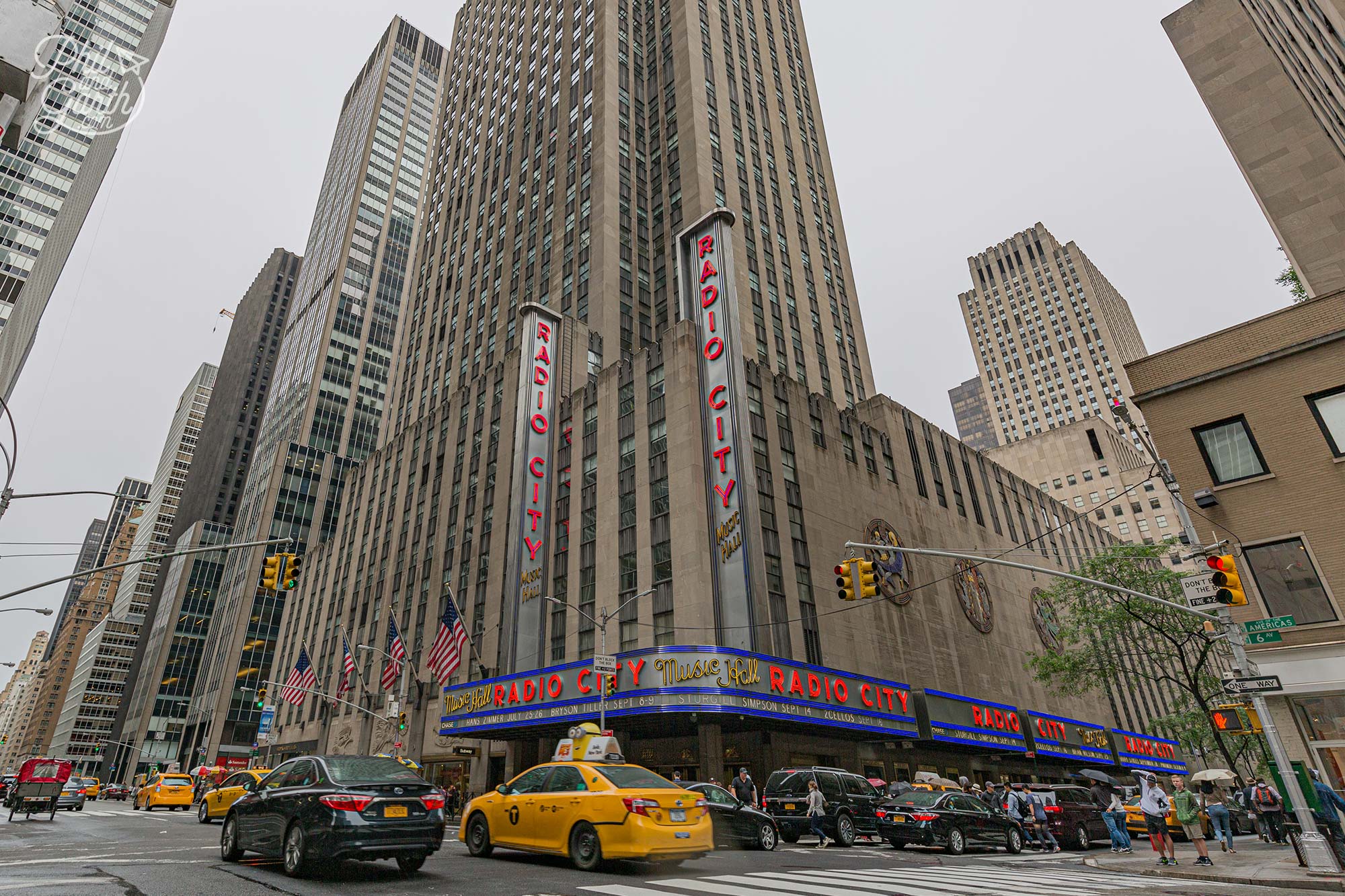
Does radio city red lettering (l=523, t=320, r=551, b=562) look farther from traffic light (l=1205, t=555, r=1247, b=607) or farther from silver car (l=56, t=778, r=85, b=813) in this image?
traffic light (l=1205, t=555, r=1247, b=607)

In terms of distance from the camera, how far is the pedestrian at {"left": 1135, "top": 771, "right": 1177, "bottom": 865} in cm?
1597

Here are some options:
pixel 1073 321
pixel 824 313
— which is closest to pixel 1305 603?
pixel 824 313

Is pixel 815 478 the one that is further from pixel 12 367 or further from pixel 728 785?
pixel 12 367

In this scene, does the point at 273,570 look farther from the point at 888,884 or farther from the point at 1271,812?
the point at 1271,812

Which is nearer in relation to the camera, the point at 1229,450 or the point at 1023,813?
the point at 1229,450

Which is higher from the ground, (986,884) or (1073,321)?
(1073,321)

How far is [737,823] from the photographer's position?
690 inches

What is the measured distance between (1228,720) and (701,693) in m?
23.7

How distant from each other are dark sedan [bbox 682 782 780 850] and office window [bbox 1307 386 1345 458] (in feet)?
61.7

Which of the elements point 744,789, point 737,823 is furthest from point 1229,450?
point 744,789

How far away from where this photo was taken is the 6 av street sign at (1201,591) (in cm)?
1577

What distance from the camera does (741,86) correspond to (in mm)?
73438

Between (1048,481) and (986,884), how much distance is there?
120 meters

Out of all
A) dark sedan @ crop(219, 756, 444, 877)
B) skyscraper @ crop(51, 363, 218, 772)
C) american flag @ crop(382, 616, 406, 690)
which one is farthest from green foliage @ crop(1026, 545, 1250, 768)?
skyscraper @ crop(51, 363, 218, 772)
